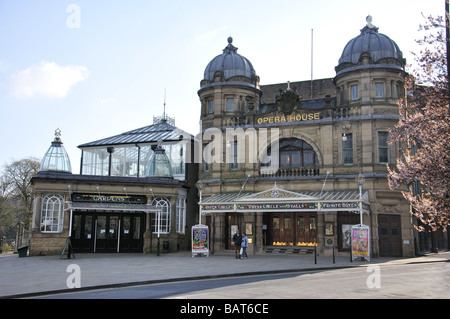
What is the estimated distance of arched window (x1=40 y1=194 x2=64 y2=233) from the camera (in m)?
30.1

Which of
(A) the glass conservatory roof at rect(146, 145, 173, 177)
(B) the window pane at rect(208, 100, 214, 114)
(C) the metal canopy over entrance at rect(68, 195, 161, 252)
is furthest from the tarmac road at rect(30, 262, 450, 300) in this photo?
(B) the window pane at rect(208, 100, 214, 114)

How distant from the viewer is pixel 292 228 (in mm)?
32594

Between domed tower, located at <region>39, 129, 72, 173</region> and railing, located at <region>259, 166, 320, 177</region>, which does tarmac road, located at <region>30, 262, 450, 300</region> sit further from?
domed tower, located at <region>39, 129, 72, 173</region>

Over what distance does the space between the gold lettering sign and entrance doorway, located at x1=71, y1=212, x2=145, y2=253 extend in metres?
11.3

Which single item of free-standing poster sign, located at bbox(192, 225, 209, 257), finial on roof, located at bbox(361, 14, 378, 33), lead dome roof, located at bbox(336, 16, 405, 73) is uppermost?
finial on roof, located at bbox(361, 14, 378, 33)

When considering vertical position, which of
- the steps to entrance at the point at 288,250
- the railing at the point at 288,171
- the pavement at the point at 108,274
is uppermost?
the railing at the point at 288,171

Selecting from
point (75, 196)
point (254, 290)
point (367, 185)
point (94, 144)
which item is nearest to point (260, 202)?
point (367, 185)

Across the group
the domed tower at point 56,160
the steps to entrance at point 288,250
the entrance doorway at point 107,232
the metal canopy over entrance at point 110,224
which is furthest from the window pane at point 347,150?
the domed tower at point 56,160

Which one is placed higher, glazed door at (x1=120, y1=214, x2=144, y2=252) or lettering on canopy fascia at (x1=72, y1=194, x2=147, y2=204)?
lettering on canopy fascia at (x1=72, y1=194, x2=147, y2=204)

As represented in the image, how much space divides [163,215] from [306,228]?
33.7ft

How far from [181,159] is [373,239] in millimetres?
16327

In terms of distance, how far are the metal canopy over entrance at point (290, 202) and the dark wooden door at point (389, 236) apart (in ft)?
5.74

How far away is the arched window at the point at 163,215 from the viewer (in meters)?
33.3

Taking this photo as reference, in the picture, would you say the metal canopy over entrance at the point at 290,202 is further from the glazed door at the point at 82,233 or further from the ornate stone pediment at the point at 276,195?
the glazed door at the point at 82,233
